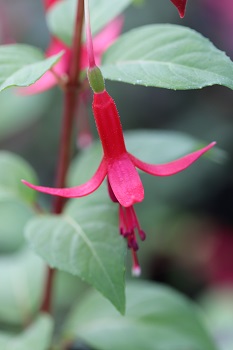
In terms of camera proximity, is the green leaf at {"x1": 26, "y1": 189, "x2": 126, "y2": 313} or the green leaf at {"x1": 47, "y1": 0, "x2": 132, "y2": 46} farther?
the green leaf at {"x1": 47, "y1": 0, "x2": 132, "y2": 46}

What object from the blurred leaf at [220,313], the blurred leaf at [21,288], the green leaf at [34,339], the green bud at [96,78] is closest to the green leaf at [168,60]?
the green bud at [96,78]

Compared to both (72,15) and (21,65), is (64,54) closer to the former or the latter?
(72,15)

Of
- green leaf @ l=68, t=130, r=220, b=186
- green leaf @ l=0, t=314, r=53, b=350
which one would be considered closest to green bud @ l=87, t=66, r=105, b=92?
green leaf @ l=68, t=130, r=220, b=186

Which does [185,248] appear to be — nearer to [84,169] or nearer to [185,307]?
[185,307]

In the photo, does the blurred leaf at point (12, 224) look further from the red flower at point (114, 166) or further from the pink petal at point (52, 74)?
the red flower at point (114, 166)

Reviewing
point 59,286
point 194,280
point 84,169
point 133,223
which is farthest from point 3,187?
point 194,280

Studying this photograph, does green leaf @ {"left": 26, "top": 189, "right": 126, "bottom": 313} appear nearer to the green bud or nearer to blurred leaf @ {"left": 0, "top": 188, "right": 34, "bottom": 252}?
the green bud
